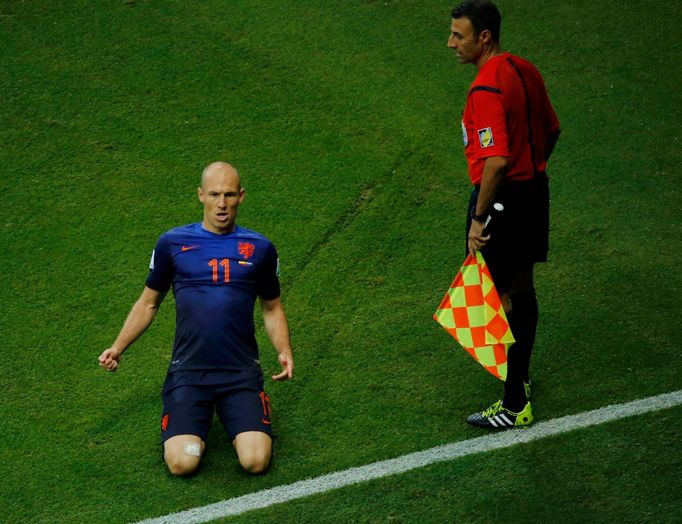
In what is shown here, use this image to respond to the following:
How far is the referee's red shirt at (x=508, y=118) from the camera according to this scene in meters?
5.28

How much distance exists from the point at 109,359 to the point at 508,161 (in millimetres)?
2325

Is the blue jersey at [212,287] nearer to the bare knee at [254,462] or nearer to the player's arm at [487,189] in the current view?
the bare knee at [254,462]

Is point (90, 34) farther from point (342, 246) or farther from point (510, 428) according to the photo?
point (510, 428)

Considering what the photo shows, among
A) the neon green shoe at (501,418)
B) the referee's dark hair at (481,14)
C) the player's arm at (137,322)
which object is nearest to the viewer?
the referee's dark hair at (481,14)

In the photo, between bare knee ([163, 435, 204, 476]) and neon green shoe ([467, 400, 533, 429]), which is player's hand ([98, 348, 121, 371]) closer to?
bare knee ([163, 435, 204, 476])

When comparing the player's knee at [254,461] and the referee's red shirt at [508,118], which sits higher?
the referee's red shirt at [508,118]

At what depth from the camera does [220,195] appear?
5.76 metres

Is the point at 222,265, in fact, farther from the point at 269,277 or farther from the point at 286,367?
the point at 286,367

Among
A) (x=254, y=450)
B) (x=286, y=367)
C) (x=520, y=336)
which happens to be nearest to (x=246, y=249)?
(x=286, y=367)

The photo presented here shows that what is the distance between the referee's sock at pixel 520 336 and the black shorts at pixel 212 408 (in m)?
1.37

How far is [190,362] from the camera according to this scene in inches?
228

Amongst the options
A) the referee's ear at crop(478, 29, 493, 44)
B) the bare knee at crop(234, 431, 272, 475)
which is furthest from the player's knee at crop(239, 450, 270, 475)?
the referee's ear at crop(478, 29, 493, 44)

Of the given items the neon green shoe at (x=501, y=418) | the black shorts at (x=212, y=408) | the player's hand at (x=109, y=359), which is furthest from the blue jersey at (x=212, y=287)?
the neon green shoe at (x=501, y=418)

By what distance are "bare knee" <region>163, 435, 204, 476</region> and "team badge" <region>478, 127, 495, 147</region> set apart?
2187 millimetres
